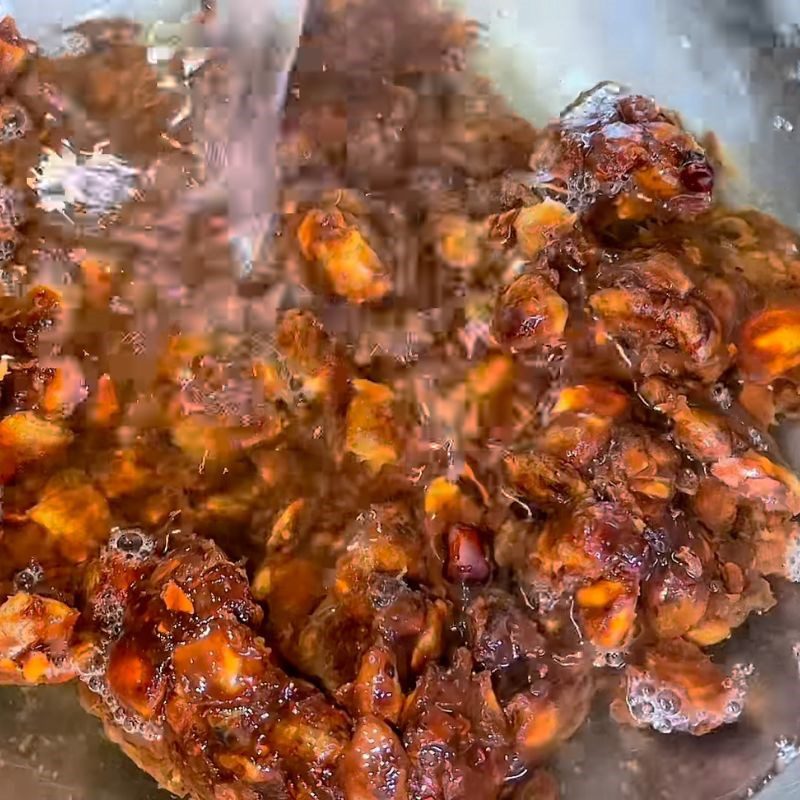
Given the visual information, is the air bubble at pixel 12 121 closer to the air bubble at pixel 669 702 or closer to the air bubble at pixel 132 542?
the air bubble at pixel 132 542

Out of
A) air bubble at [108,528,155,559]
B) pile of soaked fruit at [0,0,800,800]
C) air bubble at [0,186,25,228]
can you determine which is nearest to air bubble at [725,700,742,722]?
pile of soaked fruit at [0,0,800,800]

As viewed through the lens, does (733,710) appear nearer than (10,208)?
Yes

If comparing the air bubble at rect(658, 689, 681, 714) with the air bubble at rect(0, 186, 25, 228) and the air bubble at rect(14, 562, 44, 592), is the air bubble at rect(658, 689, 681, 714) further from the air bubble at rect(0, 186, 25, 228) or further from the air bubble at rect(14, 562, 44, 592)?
the air bubble at rect(0, 186, 25, 228)

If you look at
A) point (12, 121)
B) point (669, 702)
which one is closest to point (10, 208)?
point (12, 121)

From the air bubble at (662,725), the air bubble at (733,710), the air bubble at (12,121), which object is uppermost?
the air bubble at (733,710)

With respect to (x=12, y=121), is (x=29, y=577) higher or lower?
lower

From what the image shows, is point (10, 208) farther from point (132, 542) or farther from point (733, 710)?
point (733, 710)

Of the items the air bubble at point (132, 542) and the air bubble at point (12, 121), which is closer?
the air bubble at point (132, 542)

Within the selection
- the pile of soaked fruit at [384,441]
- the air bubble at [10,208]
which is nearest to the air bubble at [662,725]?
the pile of soaked fruit at [384,441]
